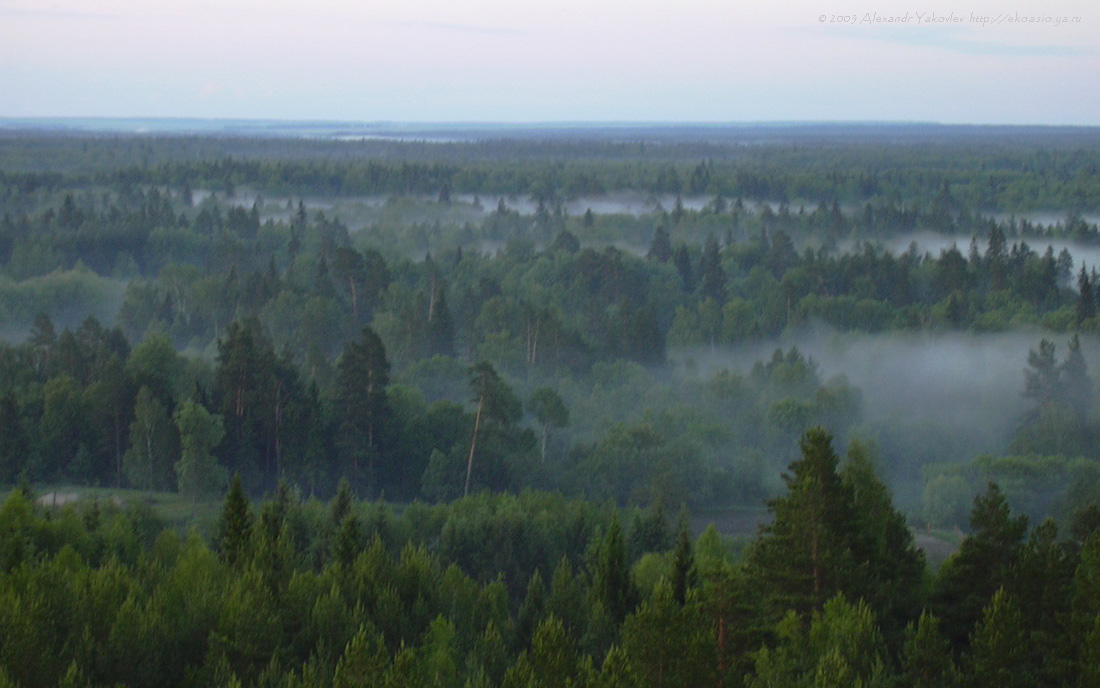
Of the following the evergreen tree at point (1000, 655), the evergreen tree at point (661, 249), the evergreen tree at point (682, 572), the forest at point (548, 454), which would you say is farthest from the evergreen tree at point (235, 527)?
the evergreen tree at point (661, 249)

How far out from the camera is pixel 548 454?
71688 mm

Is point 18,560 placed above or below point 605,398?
above

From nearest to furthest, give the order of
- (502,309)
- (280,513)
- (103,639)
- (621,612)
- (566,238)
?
(103,639)
(621,612)
(280,513)
(502,309)
(566,238)

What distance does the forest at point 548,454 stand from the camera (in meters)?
27.4

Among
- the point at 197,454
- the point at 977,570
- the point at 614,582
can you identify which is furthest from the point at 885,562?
the point at 197,454

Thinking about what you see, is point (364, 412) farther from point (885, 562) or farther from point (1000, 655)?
point (1000, 655)

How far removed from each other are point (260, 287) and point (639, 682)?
86797 millimetres

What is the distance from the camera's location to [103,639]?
27.5m

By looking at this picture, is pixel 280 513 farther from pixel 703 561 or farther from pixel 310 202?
pixel 310 202

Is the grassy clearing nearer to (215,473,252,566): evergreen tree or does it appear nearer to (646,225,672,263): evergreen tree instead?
(215,473,252,566): evergreen tree

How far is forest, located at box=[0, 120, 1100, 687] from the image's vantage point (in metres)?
27.4

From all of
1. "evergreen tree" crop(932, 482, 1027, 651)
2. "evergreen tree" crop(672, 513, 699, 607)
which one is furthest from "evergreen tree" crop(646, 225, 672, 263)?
"evergreen tree" crop(932, 482, 1027, 651)

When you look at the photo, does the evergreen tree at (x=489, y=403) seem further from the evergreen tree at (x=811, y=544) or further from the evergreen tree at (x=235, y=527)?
the evergreen tree at (x=811, y=544)

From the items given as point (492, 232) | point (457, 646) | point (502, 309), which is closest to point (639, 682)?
point (457, 646)
